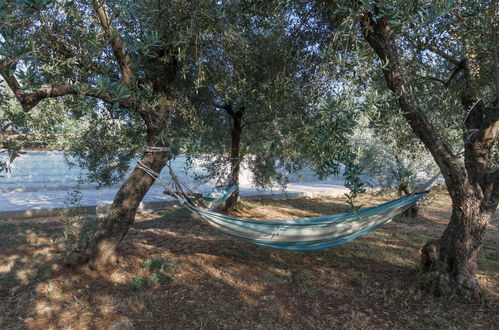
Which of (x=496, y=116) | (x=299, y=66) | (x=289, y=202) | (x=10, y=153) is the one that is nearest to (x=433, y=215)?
(x=289, y=202)

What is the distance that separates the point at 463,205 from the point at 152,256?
307 cm

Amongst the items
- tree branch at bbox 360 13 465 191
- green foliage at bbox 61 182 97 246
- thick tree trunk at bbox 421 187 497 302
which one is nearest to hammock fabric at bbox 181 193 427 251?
thick tree trunk at bbox 421 187 497 302

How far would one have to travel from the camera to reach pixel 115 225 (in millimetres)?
3076

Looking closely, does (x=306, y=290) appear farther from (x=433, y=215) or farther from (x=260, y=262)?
(x=433, y=215)

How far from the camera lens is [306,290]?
289 centimetres

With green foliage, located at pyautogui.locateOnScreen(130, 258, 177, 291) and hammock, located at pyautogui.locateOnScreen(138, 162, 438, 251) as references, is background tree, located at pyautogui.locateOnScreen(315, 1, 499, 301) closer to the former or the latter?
hammock, located at pyautogui.locateOnScreen(138, 162, 438, 251)

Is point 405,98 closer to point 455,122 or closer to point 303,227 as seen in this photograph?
point 455,122

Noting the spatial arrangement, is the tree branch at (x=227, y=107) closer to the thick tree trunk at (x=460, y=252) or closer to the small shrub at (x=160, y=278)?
the small shrub at (x=160, y=278)

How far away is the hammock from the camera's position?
3098mm

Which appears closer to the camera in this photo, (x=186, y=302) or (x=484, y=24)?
(x=186, y=302)

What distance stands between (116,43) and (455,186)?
2965mm

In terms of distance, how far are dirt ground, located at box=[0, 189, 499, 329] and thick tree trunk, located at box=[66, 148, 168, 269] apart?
0.14 metres

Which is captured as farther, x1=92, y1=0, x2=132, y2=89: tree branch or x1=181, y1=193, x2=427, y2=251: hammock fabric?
x1=181, y1=193, x2=427, y2=251: hammock fabric

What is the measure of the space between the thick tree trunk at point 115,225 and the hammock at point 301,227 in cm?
14
